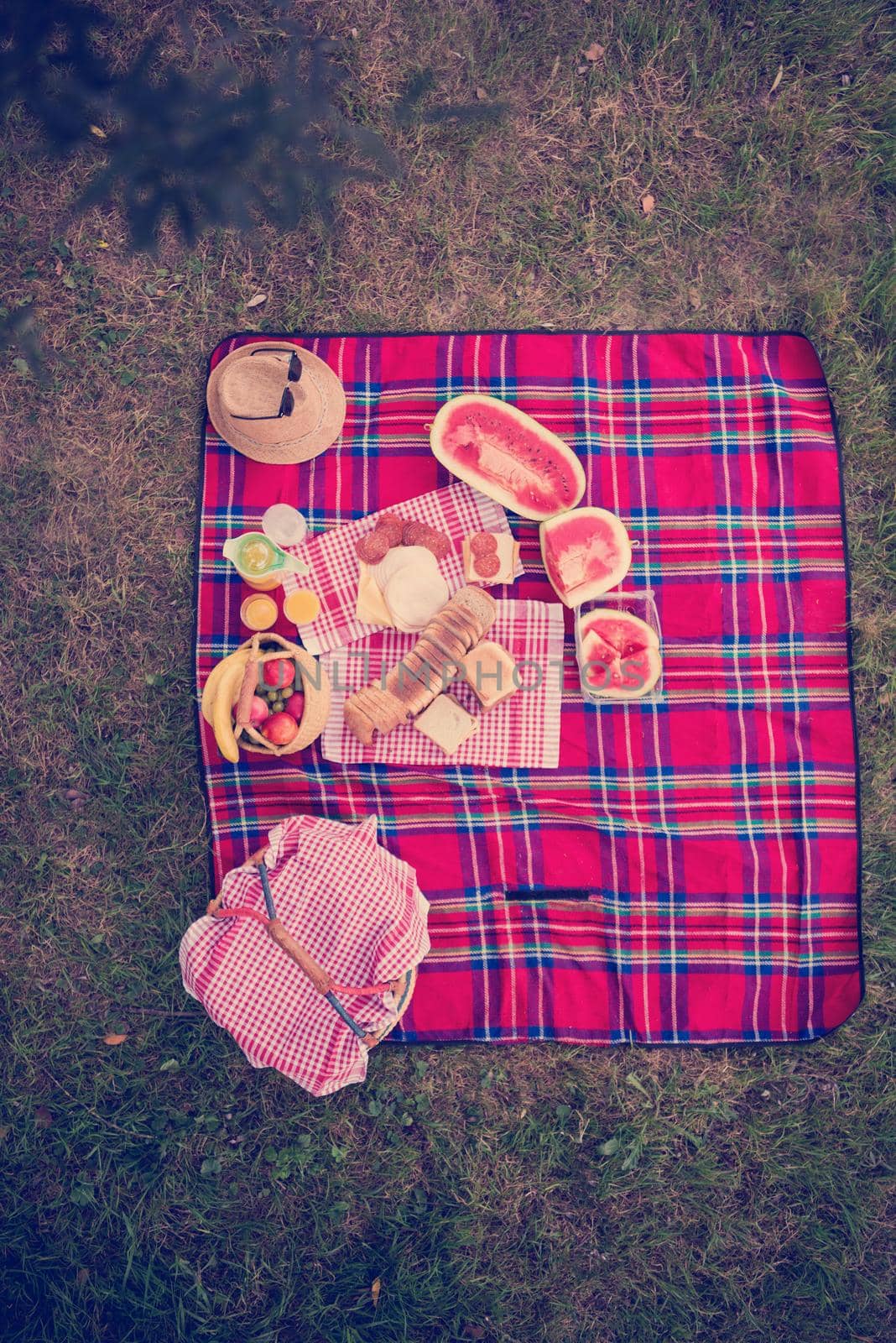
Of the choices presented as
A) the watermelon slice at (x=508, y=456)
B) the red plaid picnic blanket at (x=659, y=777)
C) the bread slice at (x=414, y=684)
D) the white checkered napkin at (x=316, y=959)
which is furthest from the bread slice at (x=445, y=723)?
the watermelon slice at (x=508, y=456)

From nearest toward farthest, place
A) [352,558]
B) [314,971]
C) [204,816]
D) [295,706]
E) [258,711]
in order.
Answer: [314,971], [258,711], [295,706], [352,558], [204,816]

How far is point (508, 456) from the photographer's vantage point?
4.16m

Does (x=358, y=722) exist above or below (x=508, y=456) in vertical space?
below

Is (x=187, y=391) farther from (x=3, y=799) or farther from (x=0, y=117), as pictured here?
(x=3, y=799)

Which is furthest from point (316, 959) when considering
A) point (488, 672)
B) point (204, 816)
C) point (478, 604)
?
point (478, 604)

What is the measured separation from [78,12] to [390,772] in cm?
502

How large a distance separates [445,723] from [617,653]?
97 cm

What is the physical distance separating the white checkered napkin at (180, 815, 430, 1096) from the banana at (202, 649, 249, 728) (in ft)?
3.09

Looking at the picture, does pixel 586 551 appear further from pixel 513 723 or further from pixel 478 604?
pixel 513 723

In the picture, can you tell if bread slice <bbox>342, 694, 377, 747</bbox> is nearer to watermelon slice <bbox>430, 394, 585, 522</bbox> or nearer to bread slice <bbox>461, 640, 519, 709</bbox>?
bread slice <bbox>461, 640, 519, 709</bbox>

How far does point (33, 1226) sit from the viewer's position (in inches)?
174

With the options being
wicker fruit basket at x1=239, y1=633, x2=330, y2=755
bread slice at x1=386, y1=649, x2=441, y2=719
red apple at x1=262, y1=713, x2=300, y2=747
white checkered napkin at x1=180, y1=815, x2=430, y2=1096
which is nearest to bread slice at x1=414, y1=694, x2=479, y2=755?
bread slice at x1=386, y1=649, x2=441, y2=719

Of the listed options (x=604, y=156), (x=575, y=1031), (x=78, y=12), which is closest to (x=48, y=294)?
(x=78, y=12)

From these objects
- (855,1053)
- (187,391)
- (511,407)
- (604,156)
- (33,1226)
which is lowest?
(33,1226)
